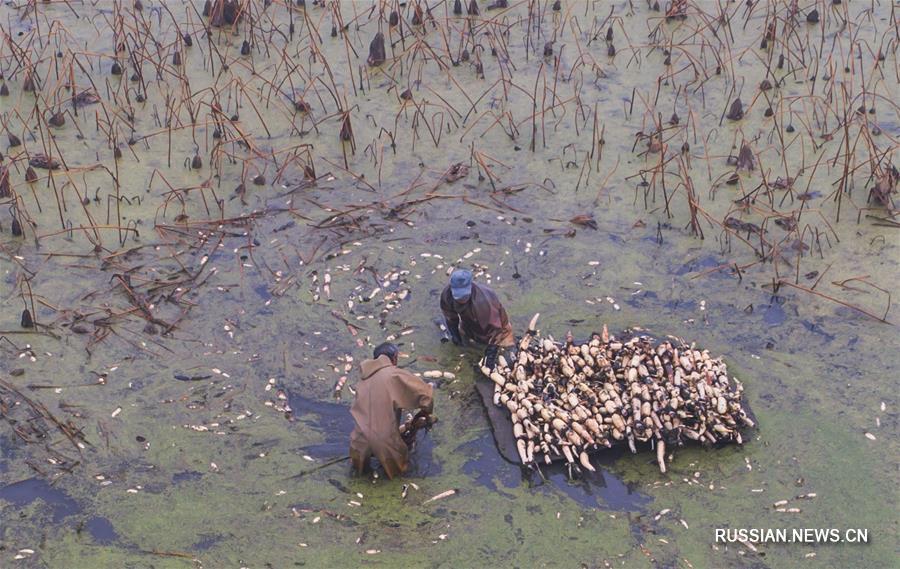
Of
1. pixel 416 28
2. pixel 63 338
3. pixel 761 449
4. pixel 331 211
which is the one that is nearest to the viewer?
pixel 761 449

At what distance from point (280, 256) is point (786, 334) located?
4074 millimetres

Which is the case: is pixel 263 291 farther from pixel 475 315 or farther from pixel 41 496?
pixel 41 496

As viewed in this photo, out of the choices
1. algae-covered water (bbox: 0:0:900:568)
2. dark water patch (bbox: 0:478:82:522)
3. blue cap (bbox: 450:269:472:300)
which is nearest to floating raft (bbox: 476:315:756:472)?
algae-covered water (bbox: 0:0:900:568)

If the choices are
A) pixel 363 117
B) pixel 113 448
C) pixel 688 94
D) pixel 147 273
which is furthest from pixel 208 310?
pixel 688 94

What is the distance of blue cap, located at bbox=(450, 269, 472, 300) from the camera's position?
7.62 metres

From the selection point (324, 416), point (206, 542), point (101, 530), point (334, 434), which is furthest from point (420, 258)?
point (101, 530)

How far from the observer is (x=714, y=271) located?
28.9 ft

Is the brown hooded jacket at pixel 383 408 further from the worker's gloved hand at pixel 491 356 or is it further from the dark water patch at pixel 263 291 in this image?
the dark water patch at pixel 263 291

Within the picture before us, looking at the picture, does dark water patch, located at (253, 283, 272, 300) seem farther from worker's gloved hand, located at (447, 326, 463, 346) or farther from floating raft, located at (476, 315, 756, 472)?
floating raft, located at (476, 315, 756, 472)

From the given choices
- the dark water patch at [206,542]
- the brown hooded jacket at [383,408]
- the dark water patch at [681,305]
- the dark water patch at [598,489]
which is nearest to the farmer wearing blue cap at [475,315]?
the brown hooded jacket at [383,408]

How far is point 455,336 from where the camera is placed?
811 cm

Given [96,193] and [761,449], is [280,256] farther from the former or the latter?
[761,449]

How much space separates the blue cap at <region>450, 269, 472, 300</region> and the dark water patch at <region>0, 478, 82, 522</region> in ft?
9.44

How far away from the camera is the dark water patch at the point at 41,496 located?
693cm
